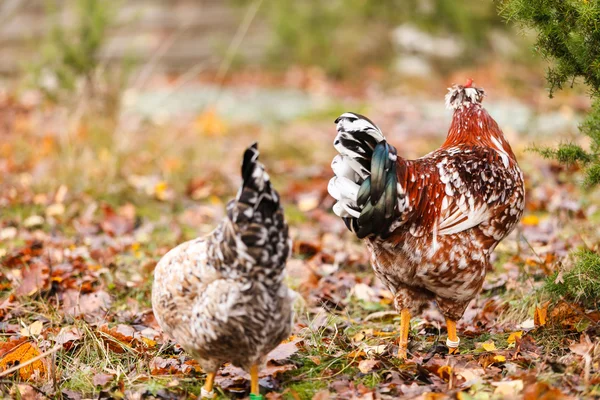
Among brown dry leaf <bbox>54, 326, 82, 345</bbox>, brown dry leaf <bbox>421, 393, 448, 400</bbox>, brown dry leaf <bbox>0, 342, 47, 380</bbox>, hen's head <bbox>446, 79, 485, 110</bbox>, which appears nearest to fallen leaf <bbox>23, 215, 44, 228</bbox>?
brown dry leaf <bbox>54, 326, 82, 345</bbox>

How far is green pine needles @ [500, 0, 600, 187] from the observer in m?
3.75

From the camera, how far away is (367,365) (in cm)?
370

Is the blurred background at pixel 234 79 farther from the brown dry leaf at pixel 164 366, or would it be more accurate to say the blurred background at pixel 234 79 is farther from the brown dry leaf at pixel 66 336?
the brown dry leaf at pixel 164 366

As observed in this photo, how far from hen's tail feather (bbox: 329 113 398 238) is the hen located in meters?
0.65

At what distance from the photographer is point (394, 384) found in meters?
3.54

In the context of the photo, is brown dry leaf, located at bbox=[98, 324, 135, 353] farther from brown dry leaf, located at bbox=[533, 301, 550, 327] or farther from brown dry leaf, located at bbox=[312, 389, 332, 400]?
brown dry leaf, located at bbox=[533, 301, 550, 327]

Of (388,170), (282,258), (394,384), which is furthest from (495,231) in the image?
(282,258)

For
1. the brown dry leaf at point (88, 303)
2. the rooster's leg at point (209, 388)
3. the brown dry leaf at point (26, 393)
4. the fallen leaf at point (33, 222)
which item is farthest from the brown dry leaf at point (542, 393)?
the fallen leaf at point (33, 222)

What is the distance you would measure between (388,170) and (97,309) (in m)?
2.32

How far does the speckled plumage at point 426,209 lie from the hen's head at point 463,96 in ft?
1.20

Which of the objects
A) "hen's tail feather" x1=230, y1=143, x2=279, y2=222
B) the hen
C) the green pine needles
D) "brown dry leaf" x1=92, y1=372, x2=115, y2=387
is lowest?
"brown dry leaf" x1=92, y1=372, x2=115, y2=387

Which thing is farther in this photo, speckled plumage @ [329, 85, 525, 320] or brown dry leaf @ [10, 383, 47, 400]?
speckled plumage @ [329, 85, 525, 320]

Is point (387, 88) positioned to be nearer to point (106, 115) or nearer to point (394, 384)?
point (106, 115)

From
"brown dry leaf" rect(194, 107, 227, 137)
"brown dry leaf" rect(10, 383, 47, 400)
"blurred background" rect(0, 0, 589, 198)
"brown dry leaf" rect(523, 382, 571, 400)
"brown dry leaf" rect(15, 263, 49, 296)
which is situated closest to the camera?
"brown dry leaf" rect(523, 382, 571, 400)
